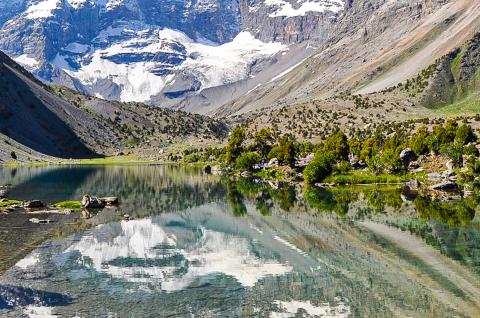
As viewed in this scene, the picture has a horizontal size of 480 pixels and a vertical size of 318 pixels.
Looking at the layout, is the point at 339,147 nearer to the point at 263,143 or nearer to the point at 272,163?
the point at 272,163

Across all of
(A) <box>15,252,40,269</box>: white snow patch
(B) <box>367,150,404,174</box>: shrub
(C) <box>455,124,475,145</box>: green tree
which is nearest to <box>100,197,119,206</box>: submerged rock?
(A) <box>15,252,40,269</box>: white snow patch

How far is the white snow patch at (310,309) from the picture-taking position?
124 feet

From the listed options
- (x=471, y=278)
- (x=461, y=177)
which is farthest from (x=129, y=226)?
(x=461, y=177)

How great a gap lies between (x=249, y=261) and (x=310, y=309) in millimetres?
15628

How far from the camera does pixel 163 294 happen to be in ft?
141

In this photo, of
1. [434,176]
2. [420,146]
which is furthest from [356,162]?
[434,176]

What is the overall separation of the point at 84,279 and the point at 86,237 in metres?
19.0

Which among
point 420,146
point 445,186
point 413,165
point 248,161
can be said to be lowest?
point 445,186

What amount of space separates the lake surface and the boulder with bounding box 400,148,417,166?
4242 centimetres

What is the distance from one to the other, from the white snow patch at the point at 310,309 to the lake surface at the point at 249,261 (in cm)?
8

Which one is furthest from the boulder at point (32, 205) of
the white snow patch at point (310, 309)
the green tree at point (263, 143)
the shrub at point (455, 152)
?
the green tree at point (263, 143)

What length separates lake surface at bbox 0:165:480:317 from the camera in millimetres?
39906

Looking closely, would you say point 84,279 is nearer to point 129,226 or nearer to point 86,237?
point 86,237

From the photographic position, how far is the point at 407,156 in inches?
5536
